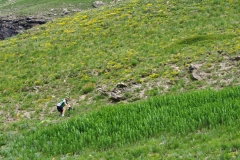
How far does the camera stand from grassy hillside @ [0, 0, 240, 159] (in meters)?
20.3

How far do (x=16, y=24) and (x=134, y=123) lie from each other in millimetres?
53637

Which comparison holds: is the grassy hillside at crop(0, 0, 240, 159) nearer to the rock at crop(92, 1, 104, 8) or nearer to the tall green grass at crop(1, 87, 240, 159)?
the tall green grass at crop(1, 87, 240, 159)

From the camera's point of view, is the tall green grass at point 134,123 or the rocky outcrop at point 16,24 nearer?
the tall green grass at point 134,123

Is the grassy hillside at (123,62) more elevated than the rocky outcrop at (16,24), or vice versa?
the grassy hillside at (123,62)

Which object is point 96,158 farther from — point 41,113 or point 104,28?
point 104,28

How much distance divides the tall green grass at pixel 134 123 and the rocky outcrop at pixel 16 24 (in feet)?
154

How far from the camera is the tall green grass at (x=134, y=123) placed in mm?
14023

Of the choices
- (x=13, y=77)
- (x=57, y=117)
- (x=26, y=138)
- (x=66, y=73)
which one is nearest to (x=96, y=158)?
(x=26, y=138)

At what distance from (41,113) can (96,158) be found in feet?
32.3

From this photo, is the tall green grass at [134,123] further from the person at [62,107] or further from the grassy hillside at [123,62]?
the person at [62,107]

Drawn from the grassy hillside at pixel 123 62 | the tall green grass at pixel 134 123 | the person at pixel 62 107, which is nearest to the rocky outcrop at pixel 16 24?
the grassy hillside at pixel 123 62

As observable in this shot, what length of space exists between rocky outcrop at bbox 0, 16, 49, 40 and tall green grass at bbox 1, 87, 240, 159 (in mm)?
46988

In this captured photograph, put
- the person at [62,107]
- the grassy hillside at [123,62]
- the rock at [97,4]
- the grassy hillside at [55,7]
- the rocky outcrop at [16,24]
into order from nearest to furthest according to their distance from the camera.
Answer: the person at [62,107]
the grassy hillside at [123,62]
the rocky outcrop at [16,24]
the grassy hillside at [55,7]
the rock at [97,4]

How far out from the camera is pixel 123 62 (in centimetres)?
2744
